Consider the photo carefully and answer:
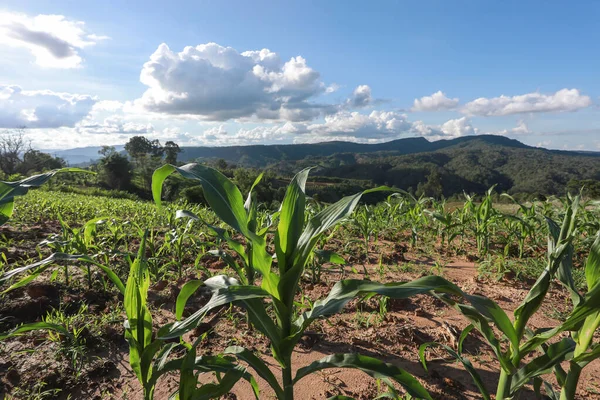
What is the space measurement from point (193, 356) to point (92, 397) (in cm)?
85

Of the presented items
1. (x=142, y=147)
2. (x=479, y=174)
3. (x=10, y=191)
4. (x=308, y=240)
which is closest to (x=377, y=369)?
(x=308, y=240)

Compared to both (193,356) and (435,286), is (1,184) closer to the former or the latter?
(193,356)

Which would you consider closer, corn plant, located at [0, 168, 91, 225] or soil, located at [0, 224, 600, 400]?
corn plant, located at [0, 168, 91, 225]

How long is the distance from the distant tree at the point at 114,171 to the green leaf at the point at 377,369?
124 feet

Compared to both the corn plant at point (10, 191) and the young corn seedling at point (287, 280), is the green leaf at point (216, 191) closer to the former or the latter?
the young corn seedling at point (287, 280)

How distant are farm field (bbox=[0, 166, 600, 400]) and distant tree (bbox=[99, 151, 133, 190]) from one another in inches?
1356

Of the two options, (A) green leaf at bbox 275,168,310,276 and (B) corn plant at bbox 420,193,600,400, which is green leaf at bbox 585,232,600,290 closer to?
(B) corn plant at bbox 420,193,600,400

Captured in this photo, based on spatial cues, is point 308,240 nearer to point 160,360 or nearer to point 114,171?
point 160,360

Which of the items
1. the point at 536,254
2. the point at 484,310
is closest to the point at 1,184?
the point at 484,310

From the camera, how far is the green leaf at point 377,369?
952 mm

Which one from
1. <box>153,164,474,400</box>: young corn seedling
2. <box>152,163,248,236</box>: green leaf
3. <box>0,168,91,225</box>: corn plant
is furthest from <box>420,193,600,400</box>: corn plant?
<box>0,168,91,225</box>: corn plant

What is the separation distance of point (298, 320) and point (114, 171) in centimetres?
3805

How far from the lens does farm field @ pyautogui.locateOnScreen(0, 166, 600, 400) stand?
977 millimetres

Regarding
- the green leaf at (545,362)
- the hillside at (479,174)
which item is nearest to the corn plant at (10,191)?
the green leaf at (545,362)
